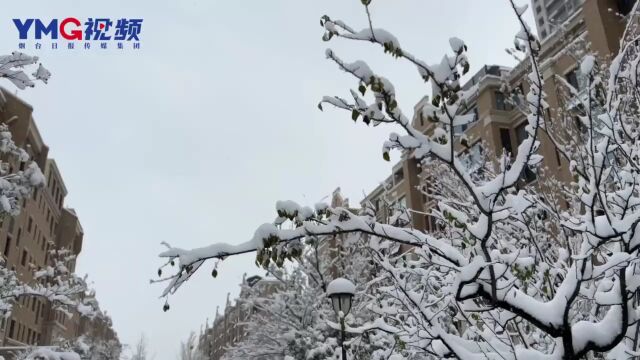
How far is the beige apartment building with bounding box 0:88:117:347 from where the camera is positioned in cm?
3569

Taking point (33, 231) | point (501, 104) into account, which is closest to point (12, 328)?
point (33, 231)

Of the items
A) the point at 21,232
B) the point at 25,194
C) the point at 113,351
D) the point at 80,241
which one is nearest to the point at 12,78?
the point at 25,194

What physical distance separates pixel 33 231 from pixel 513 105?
130ft

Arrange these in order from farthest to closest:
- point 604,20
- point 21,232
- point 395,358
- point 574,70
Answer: point 21,232, point 574,70, point 604,20, point 395,358

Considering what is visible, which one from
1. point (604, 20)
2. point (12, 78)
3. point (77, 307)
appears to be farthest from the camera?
point (604, 20)

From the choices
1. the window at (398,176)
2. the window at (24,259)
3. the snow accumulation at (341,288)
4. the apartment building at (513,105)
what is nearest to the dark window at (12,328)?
the window at (24,259)

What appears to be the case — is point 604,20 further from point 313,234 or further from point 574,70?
point 313,234

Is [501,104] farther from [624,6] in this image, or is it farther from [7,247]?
[7,247]

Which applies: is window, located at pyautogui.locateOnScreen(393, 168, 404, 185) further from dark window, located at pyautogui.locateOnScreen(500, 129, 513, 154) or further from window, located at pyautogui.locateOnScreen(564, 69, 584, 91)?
window, located at pyautogui.locateOnScreen(564, 69, 584, 91)

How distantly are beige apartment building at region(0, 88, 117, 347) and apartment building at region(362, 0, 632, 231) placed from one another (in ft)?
69.1

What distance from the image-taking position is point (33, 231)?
42.5 meters

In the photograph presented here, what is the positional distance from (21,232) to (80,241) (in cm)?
2571

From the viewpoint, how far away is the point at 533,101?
4.02 metres

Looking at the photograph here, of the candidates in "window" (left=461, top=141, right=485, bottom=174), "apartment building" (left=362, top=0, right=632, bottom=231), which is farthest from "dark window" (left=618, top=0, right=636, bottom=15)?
"window" (left=461, top=141, right=485, bottom=174)
